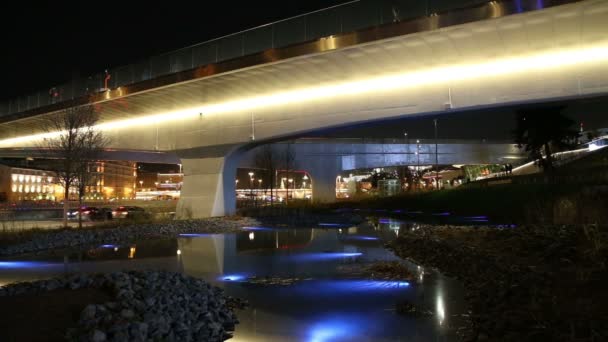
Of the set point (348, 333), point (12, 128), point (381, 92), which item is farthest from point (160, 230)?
point (12, 128)

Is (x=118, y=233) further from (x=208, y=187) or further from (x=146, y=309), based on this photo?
(x=146, y=309)

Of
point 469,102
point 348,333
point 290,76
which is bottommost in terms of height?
point 348,333

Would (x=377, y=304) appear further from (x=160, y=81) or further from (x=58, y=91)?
(x=58, y=91)

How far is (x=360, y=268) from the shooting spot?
529 inches

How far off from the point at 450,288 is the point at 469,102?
10993 mm

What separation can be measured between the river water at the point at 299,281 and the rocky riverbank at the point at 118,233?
5.82 feet

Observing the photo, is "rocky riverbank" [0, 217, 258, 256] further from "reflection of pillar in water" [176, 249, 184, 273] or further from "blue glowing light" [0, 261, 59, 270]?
"reflection of pillar in water" [176, 249, 184, 273]

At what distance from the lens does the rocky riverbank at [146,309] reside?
5766 millimetres

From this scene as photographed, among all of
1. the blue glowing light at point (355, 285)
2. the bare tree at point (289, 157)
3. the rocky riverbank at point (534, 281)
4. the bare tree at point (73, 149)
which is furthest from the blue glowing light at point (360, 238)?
the bare tree at point (289, 157)

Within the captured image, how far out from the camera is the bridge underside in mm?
17078

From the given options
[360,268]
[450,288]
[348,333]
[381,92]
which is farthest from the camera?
[381,92]

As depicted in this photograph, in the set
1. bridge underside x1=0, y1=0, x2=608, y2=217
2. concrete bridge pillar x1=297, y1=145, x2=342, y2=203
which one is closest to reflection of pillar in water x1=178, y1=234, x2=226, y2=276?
bridge underside x1=0, y1=0, x2=608, y2=217

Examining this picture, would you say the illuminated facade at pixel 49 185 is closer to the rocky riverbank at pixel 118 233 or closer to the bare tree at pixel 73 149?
the bare tree at pixel 73 149

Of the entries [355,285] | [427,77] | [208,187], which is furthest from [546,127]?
[355,285]
